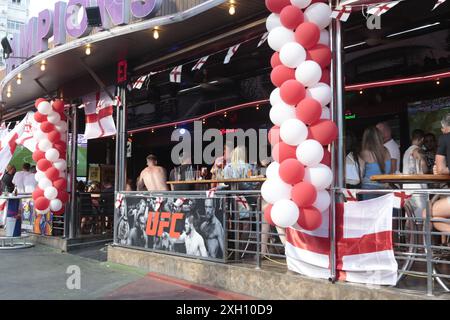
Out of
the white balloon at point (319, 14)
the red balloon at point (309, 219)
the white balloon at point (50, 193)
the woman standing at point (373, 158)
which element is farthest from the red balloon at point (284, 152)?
the white balloon at point (50, 193)

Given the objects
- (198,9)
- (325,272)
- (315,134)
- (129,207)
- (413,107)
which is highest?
(198,9)

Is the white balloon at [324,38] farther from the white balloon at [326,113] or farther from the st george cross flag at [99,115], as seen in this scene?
the st george cross flag at [99,115]

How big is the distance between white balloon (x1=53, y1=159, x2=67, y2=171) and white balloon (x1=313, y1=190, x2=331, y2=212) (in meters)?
6.86

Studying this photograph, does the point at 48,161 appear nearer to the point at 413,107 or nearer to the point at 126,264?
the point at 126,264

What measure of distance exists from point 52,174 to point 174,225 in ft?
13.0

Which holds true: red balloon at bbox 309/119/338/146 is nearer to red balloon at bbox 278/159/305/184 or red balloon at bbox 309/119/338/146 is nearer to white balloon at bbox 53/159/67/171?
red balloon at bbox 278/159/305/184

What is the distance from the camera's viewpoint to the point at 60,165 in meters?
9.85

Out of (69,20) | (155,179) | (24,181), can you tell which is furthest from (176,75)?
(24,181)

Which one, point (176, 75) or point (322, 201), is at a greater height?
point (176, 75)

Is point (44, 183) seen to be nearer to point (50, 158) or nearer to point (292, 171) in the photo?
point (50, 158)

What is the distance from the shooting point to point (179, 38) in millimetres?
7340
